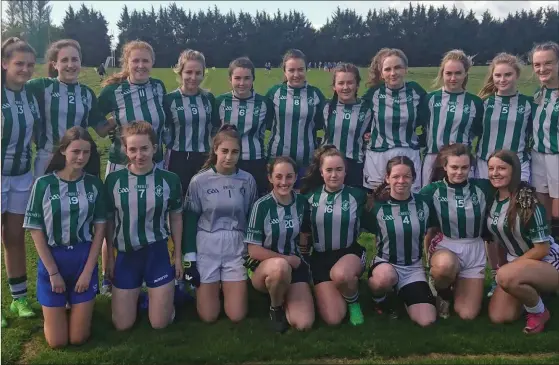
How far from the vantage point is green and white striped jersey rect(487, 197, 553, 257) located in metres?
3.81

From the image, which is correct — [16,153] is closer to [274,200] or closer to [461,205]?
[274,200]

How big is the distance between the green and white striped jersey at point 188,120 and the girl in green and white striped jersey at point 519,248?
2.33 meters

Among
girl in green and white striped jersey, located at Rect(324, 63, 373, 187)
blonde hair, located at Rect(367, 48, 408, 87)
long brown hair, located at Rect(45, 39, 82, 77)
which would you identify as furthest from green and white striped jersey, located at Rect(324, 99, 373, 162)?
long brown hair, located at Rect(45, 39, 82, 77)

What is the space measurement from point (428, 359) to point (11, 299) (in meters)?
3.13

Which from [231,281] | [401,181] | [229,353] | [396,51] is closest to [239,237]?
[231,281]

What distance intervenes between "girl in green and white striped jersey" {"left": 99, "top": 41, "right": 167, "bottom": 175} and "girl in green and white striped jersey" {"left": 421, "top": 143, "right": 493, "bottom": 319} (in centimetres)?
228

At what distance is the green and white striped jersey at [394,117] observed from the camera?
470 cm

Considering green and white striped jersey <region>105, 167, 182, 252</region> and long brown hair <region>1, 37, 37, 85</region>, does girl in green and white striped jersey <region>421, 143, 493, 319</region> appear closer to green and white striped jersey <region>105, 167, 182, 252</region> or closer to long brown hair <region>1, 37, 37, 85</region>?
green and white striped jersey <region>105, 167, 182, 252</region>

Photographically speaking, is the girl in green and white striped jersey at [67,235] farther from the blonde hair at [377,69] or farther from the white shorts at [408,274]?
the blonde hair at [377,69]

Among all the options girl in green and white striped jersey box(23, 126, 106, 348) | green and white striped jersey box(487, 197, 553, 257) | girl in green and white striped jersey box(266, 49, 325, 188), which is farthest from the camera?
girl in green and white striped jersey box(266, 49, 325, 188)

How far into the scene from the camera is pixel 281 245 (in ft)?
13.3

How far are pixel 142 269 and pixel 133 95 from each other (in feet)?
4.96

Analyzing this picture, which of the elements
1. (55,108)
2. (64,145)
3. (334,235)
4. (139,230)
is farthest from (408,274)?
(55,108)

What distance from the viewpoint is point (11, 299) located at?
4.32m
